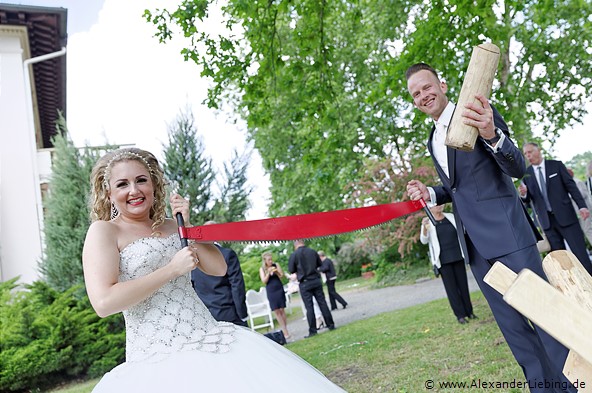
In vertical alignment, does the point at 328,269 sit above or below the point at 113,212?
below

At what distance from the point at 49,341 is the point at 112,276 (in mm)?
9665

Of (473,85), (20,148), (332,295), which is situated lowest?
(332,295)

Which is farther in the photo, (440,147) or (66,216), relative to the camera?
(66,216)

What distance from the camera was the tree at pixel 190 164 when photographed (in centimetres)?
1452

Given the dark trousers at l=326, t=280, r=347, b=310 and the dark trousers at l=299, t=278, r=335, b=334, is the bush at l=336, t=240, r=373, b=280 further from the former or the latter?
the dark trousers at l=299, t=278, r=335, b=334

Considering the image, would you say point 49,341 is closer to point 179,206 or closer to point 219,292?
point 219,292

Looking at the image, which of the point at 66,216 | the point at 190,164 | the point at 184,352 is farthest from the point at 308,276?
the point at 184,352

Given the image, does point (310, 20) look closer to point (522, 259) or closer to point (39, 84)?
point (522, 259)

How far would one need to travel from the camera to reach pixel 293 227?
10.6 feet

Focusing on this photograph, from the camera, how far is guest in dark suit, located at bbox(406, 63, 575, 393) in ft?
11.6

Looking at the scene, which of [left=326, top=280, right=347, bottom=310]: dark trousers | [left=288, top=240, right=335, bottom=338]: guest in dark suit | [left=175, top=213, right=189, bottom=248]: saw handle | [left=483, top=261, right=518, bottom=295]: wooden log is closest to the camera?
[left=483, top=261, right=518, bottom=295]: wooden log

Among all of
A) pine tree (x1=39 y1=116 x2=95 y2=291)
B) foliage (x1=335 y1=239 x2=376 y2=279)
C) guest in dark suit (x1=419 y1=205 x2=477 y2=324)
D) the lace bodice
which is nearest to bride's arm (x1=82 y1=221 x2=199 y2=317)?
the lace bodice

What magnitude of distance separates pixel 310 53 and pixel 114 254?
6.91 meters

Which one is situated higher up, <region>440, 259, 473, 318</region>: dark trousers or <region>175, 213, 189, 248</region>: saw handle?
<region>175, 213, 189, 248</region>: saw handle
